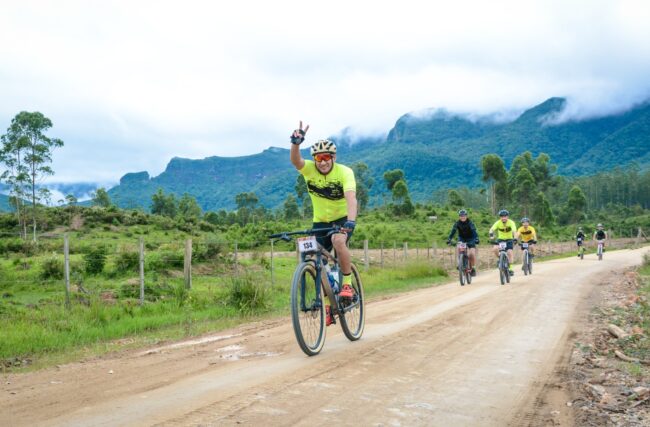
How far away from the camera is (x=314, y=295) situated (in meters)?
6.82

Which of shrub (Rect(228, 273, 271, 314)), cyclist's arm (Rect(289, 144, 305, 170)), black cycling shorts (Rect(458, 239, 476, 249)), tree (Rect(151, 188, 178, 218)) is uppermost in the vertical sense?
tree (Rect(151, 188, 178, 218))

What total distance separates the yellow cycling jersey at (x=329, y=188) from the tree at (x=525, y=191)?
281ft

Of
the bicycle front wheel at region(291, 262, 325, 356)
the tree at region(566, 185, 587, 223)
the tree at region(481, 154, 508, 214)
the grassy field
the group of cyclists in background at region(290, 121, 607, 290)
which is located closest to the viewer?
the bicycle front wheel at region(291, 262, 325, 356)

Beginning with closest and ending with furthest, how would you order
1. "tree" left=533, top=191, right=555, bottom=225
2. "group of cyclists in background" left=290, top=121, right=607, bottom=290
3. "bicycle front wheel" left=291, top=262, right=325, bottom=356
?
"bicycle front wheel" left=291, top=262, right=325, bottom=356
"group of cyclists in background" left=290, top=121, right=607, bottom=290
"tree" left=533, top=191, right=555, bottom=225

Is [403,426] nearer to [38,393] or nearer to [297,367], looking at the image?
[297,367]

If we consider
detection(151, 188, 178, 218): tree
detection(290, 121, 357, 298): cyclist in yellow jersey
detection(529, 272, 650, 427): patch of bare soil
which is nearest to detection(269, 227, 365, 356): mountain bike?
detection(290, 121, 357, 298): cyclist in yellow jersey

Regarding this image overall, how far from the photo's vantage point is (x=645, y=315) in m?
10.8

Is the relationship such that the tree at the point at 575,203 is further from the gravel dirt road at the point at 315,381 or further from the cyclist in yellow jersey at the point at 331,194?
the cyclist in yellow jersey at the point at 331,194

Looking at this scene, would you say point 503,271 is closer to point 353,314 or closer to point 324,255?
point 353,314

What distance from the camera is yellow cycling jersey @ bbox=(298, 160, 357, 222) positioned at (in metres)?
7.03

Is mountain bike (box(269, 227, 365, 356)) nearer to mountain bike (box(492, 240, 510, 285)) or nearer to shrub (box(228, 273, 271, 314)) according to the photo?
shrub (box(228, 273, 271, 314))

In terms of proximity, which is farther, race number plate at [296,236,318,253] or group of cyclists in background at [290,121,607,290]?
group of cyclists in background at [290,121,607,290]

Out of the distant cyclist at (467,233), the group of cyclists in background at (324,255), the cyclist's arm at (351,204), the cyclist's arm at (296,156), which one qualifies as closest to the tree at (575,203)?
the distant cyclist at (467,233)

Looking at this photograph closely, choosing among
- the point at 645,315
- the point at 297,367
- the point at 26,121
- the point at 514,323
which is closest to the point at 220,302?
the point at 514,323
